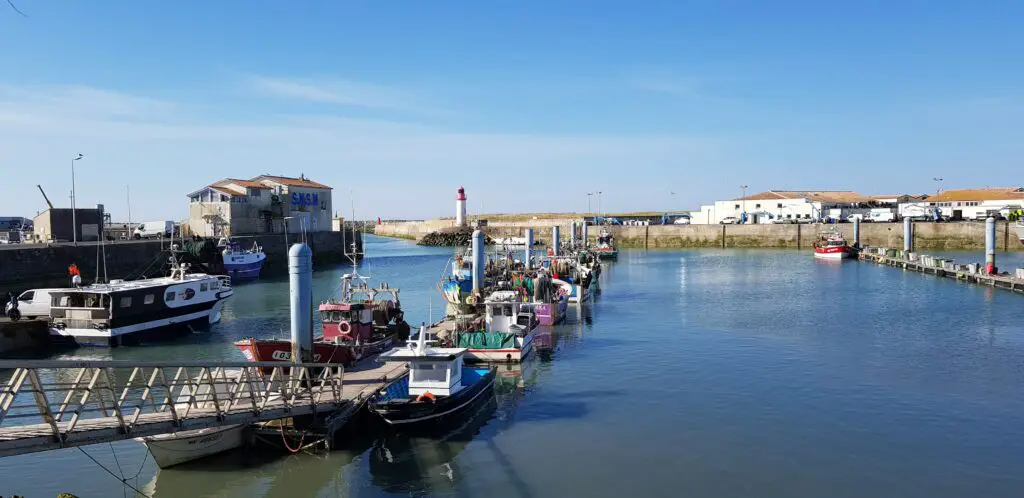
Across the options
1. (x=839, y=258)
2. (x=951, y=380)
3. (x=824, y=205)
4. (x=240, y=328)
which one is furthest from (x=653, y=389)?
(x=824, y=205)

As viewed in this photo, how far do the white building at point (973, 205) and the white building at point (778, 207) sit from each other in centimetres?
1156

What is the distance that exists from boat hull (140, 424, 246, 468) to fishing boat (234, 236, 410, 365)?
4.35 metres

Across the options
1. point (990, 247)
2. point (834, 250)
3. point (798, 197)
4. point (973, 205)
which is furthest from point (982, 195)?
point (990, 247)

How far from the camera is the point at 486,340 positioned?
1278 inches

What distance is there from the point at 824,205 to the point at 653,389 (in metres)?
120

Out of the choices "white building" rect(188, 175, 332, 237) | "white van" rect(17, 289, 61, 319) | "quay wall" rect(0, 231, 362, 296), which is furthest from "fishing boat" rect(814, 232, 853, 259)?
"white van" rect(17, 289, 61, 319)

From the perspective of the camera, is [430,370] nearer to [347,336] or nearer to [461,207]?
[347,336]

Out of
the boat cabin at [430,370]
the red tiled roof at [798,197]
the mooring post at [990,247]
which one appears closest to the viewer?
the boat cabin at [430,370]

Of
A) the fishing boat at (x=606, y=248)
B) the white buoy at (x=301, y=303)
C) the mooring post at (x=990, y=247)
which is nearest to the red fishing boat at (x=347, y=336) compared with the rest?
the white buoy at (x=301, y=303)

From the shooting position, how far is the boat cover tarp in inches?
1267

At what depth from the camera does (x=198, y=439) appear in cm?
1959

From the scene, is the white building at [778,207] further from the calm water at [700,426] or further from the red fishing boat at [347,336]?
the red fishing boat at [347,336]

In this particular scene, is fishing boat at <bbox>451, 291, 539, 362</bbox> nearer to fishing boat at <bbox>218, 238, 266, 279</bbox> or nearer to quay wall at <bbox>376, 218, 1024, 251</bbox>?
fishing boat at <bbox>218, 238, 266, 279</bbox>

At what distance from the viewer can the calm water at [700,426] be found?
18.7 m
